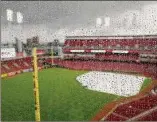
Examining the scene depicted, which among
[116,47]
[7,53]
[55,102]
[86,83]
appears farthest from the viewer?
[116,47]

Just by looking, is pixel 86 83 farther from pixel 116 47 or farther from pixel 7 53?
pixel 116 47

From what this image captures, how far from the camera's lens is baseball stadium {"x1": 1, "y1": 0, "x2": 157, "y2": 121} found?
43.2 ft

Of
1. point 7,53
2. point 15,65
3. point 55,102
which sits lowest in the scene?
point 55,102

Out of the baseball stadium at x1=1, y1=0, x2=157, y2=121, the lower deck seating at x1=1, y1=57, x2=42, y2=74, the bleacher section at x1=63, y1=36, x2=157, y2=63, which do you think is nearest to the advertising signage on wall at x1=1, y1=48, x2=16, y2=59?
the baseball stadium at x1=1, y1=0, x2=157, y2=121

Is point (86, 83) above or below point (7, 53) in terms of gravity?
below

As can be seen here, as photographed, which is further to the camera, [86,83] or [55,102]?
[86,83]

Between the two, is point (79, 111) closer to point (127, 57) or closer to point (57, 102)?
point (57, 102)

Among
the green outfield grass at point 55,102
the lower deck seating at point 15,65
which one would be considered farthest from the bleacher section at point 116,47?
the green outfield grass at point 55,102

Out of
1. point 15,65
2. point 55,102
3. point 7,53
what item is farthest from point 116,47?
point 55,102

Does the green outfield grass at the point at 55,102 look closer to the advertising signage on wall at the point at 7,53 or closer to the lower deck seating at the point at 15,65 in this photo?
the lower deck seating at the point at 15,65

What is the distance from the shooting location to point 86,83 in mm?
23297

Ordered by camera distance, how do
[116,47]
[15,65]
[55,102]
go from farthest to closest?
[116,47], [15,65], [55,102]

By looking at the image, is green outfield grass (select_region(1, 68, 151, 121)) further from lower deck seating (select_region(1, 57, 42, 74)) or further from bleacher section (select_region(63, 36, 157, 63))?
bleacher section (select_region(63, 36, 157, 63))

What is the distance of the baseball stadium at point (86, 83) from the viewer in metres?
13.2
